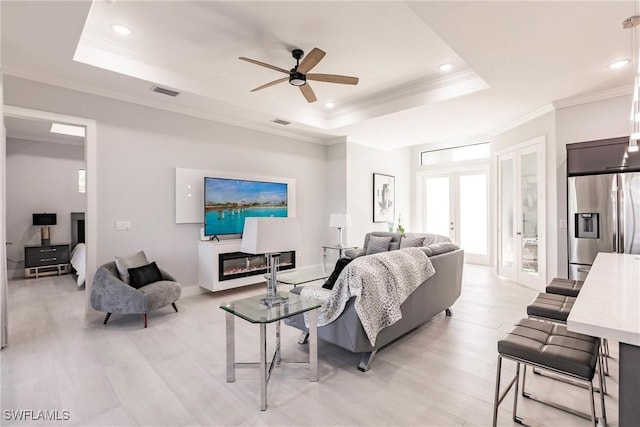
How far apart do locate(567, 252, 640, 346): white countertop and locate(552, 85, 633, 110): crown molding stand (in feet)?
10.2

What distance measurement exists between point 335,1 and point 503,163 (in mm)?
4667

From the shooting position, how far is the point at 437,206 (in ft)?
26.4

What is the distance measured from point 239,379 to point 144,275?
2115 mm

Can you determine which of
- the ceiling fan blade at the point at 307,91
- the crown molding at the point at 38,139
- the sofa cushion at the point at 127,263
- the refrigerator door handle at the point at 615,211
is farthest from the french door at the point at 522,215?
the crown molding at the point at 38,139

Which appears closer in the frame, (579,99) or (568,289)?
(568,289)

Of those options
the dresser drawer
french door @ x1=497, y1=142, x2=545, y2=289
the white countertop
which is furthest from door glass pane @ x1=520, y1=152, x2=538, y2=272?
the dresser drawer

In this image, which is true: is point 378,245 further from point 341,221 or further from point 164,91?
point 164,91

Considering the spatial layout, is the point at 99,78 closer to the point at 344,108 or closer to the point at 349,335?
the point at 344,108

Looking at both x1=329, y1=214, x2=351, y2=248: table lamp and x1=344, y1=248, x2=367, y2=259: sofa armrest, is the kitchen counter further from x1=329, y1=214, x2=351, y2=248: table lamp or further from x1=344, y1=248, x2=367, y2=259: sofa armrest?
x1=329, y1=214, x2=351, y2=248: table lamp

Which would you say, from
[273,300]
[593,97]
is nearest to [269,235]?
[273,300]

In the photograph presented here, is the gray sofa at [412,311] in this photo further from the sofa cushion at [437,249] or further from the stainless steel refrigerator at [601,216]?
the stainless steel refrigerator at [601,216]

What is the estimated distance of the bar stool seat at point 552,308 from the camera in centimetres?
222

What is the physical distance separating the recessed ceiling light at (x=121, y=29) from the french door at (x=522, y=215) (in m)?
5.54

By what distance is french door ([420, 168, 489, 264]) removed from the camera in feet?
23.7
